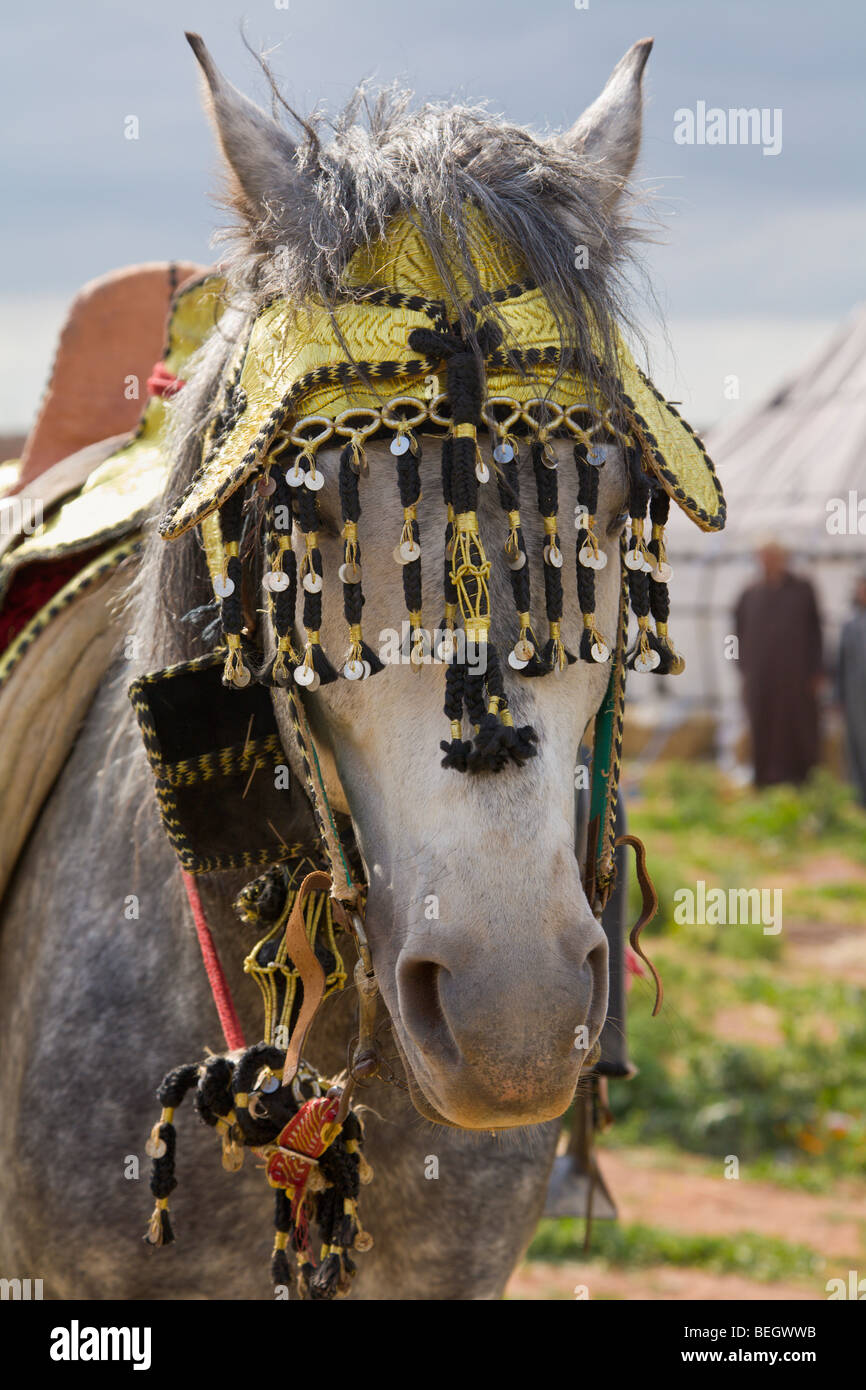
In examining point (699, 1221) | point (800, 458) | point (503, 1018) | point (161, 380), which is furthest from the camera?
point (800, 458)

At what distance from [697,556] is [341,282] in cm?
1704

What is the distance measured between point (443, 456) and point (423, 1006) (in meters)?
0.73

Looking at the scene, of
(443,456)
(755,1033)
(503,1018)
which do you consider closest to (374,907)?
(503,1018)

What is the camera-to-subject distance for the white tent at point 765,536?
56.1 ft

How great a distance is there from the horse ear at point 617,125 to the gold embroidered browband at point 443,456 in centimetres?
41

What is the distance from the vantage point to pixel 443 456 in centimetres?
177

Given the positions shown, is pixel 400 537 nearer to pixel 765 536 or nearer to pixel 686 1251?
pixel 686 1251

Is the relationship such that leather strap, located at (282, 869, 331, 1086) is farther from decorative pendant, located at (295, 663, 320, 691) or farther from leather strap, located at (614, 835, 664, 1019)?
leather strap, located at (614, 835, 664, 1019)

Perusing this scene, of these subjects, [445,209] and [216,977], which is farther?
[216,977]

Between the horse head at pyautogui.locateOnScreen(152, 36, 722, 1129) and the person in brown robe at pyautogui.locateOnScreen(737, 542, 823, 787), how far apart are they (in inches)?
506

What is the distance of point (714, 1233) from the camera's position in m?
5.23

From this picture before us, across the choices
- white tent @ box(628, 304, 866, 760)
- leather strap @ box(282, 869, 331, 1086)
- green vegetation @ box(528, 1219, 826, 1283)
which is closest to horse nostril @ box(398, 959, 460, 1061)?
leather strap @ box(282, 869, 331, 1086)
